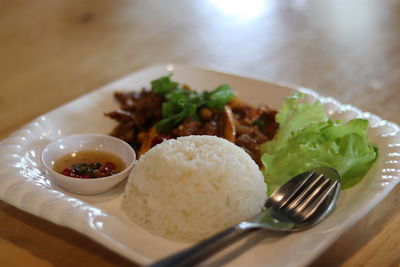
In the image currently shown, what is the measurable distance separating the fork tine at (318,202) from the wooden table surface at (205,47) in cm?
25

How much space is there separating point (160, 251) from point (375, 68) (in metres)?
2.96

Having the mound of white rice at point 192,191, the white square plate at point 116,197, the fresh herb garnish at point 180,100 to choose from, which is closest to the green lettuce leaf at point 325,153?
the white square plate at point 116,197

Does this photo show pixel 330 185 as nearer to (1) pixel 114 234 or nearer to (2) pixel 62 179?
(1) pixel 114 234

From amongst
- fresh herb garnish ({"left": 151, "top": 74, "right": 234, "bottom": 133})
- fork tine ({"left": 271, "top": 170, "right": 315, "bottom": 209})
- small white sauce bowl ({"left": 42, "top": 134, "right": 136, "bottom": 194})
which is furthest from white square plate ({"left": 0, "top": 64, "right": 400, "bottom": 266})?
fresh herb garnish ({"left": 151, "top": 74, "right": 234, "bottom": 133})

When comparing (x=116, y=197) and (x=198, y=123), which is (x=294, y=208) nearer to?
(x=116, y=197)

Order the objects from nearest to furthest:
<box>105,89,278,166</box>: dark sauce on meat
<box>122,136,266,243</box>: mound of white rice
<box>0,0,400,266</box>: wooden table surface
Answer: <box>122,136,266,243</box>: mound of white rice, <box>105,89,278,166</box>: dark sauce on meat, <box>0,0,400,266</box>: wooden table surface

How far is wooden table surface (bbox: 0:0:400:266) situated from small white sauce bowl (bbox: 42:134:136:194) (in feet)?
0.80

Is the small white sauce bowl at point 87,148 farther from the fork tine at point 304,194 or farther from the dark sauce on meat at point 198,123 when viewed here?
the fork tine at point 304,194

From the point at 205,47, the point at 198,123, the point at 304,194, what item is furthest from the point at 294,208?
the point at 205,47

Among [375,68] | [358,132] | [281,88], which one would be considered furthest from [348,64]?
[358,132]

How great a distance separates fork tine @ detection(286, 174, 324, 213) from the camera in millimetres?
2229

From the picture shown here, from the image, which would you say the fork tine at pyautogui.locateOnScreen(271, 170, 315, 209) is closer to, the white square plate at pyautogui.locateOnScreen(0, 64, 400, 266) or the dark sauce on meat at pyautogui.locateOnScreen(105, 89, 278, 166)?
the white square plate at pyautogui.locateOnScreen(0, 64, 400, 266)

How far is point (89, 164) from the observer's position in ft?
8.78

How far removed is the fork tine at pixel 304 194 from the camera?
2.23m
